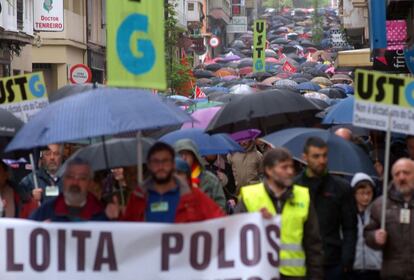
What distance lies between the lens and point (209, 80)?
59.2 m

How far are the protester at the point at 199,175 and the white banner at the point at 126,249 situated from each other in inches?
92.4

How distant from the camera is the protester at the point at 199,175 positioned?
37.1 ft

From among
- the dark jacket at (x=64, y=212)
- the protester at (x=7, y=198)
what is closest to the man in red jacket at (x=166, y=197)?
the dark jacket at (x=64, y=212)

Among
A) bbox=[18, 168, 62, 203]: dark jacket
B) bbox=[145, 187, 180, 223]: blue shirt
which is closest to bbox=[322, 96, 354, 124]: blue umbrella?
bbox=[18, 168, 62, 203]: dark jacket

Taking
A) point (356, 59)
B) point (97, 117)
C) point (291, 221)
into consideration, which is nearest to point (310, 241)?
point (291, 221)

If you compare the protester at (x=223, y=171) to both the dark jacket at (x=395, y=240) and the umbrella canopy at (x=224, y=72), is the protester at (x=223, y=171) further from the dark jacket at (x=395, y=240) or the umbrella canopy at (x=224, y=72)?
the umbrella canopy at (x=224, y=72)

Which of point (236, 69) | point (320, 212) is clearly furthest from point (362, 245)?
point (236, 69)

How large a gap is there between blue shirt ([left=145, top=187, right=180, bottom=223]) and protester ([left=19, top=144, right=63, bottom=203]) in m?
2.26

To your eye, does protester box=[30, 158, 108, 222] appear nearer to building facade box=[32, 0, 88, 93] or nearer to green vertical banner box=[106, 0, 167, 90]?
green vertical banner box=[106, 0, 167, 90]

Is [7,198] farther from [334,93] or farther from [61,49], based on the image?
[61,49]

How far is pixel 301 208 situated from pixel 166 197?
0.98 meters

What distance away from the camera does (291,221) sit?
29.9 ft

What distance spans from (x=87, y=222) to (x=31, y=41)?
29624 millimetres

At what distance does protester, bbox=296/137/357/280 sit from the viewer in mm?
9664
